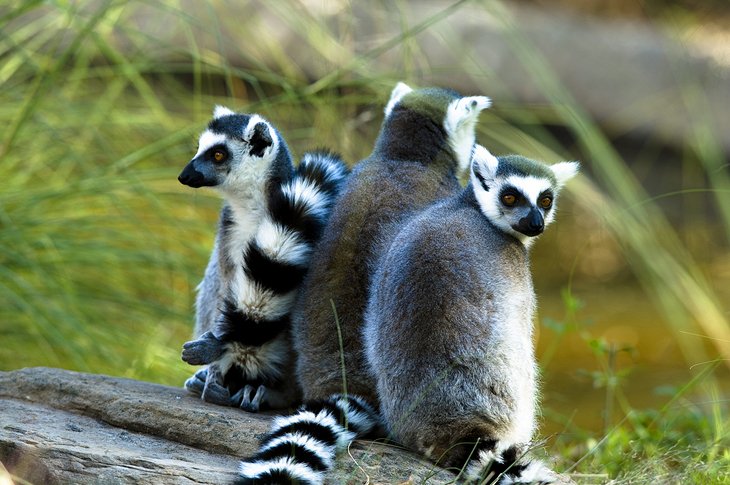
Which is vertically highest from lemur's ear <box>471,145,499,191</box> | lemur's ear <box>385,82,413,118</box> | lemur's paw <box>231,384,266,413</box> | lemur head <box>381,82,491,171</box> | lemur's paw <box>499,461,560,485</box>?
lemur's ear <box>385,82,413,118</box>

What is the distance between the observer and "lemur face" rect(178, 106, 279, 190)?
10.4ft

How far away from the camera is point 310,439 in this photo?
2566 mm

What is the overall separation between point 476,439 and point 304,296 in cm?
78

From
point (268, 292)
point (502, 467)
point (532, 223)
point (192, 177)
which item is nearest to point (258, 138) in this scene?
point (192, 177)

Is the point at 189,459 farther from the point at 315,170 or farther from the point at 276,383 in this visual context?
the point at 315,170

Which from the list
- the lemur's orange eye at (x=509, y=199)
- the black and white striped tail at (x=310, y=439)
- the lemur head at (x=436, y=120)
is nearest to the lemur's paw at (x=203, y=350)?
the black and white striped tail at (x=310, y=439)

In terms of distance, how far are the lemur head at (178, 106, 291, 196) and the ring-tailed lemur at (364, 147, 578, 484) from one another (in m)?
0.63

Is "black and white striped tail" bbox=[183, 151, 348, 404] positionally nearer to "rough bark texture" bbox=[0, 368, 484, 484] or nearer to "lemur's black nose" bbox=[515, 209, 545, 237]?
"rough bark texture" bbox=[0, 368, 484, 484]

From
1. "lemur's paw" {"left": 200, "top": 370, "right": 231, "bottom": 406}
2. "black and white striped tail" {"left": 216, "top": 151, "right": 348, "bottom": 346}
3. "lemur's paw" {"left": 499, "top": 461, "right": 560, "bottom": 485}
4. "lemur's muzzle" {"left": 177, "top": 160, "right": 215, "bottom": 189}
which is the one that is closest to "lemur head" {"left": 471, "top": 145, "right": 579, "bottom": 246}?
"black and white striped tail" {"left": 216, "top": 151, "right": 348, "bottom": 346}

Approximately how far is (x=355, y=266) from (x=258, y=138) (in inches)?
22.9

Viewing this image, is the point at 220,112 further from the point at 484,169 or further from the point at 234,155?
the point at 484,169

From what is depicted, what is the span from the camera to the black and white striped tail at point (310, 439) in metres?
2.41

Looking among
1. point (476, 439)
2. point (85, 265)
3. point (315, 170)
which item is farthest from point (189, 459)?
point (85, 265)

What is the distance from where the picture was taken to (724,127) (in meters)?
8.91
